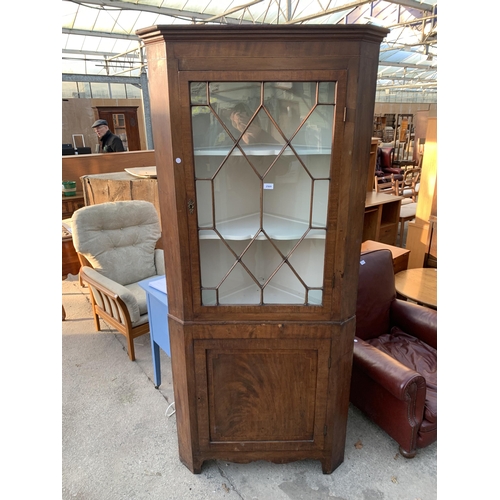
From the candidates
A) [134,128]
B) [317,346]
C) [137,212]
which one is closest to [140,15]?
[134,128]

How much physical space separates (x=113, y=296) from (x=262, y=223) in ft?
4.83

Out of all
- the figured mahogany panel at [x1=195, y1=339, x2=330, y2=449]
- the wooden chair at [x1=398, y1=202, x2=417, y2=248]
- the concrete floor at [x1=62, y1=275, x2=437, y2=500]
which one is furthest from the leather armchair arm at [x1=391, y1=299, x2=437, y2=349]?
the wooden chair at [x1=398, y1=202, x2=417, y2=248]

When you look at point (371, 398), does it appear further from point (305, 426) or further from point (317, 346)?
point (317, 346)

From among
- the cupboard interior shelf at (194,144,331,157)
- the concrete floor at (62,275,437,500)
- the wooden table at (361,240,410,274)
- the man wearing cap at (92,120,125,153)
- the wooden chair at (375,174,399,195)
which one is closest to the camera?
the cupboard interior shelf at (194,144,331,157)

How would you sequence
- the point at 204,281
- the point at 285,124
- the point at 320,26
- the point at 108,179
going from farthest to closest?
the point at 108,179
the point at 204,281
the point at 285,124
the point at 320,26

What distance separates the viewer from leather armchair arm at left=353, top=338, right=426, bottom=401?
5.71 ft

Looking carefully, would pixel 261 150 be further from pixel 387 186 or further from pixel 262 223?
pixel 387 186

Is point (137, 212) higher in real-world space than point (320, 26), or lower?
lower

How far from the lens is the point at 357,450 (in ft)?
6.46

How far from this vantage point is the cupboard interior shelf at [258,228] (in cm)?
145

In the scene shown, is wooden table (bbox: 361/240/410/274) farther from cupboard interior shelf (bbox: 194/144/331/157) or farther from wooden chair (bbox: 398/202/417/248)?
cupboard interior shelf (bbox: 194/144/331/157)

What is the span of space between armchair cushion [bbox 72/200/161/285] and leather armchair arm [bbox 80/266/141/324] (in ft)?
0.57

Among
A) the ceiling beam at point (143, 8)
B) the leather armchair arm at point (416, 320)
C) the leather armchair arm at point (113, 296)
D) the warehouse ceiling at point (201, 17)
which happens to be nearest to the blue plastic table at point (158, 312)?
the leather armchair arm at point (113, 296)

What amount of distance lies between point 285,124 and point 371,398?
1.55 meters
